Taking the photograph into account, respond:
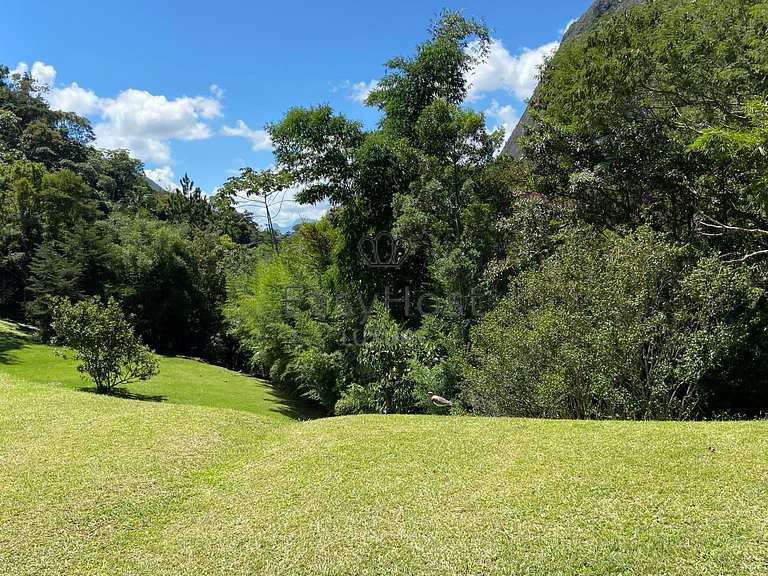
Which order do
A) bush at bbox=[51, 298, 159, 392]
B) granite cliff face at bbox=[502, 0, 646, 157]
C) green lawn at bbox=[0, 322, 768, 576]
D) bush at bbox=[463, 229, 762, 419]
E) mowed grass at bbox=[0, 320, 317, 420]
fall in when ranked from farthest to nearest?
mowed grass at bbox=[0, 320, 317, 420] < granite cliff face at bbox=[502, 0, 646, 157] < bush at bbox=[51, 298, 159, 392] < bush at bbox=[463, 229, 762, 419] < green lawn at bbox=[0, 322, 768, 576]

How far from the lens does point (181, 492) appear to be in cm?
478

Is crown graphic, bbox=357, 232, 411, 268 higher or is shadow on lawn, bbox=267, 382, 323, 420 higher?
crown graphic, bbox=357, 232, 411, 268

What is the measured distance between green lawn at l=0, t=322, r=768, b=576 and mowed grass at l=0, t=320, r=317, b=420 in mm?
7502

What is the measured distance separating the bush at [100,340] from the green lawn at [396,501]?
4.60 meters

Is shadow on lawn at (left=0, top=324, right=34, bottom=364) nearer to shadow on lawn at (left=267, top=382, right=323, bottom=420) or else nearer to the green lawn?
shadow on lawn at (left=267, top=382, right=323, bottom=420)

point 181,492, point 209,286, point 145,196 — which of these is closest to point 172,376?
point 209,286

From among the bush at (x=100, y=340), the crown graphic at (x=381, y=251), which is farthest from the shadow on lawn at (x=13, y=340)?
the crown graphic at (x=381, y=251)

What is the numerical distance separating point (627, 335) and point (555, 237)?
2920 mm

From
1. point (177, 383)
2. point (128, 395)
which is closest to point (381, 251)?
point (128, 395)

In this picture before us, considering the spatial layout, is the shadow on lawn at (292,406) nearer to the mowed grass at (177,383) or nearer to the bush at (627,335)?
the mowed grass at (177,383)

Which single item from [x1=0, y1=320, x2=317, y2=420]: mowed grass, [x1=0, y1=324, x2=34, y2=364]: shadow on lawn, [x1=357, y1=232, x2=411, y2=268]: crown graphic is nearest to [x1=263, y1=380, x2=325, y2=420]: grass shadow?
[x1=0, y1=320, x2=317, y2=420]: mowed grass

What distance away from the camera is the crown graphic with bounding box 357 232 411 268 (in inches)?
472

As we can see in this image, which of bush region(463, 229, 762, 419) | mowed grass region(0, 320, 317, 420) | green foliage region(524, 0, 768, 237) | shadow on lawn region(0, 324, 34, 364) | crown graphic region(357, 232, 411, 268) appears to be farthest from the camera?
shadow on lawn region(0, 324, 34, 364)

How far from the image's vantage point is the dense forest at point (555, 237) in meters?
6.86
